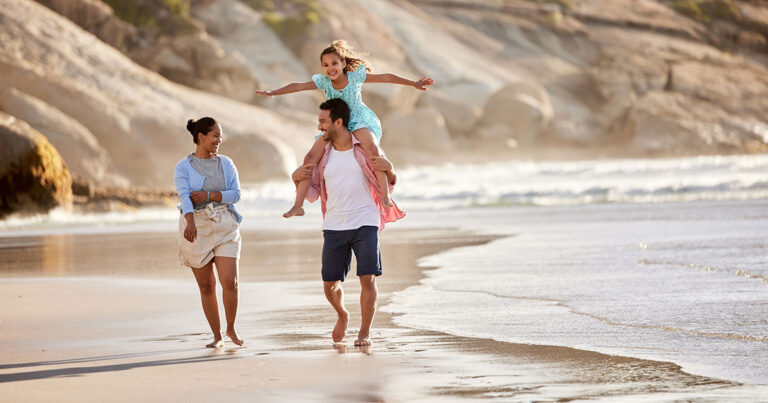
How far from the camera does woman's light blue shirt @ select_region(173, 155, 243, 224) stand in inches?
282

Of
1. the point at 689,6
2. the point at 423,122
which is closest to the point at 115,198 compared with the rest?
the point at 423,122

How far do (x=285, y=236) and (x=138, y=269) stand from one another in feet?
14.8

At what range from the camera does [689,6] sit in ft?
339

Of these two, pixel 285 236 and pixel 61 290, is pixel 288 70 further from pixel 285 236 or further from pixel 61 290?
pixel 61 290

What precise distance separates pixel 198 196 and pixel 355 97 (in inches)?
46.1

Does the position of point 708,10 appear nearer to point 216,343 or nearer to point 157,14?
point 157,14

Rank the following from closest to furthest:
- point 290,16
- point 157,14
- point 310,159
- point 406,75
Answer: point 310,159 → point 157,14 → point 290,16 → point 406,75

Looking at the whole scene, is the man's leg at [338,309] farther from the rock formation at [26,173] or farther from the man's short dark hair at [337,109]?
the rock formation at [26,173]

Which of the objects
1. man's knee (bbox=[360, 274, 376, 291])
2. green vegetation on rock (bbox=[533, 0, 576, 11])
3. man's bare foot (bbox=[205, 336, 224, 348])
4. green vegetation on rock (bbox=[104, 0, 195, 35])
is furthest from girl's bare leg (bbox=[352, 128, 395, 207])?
green vegetation on rock (bbox=[533, 0, 576, 11])

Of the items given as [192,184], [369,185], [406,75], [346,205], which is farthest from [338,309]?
[406,75]

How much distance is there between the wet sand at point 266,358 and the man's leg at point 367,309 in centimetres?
10

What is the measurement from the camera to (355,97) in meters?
7.57

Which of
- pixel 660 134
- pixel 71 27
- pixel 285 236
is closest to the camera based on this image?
pixel 285 236

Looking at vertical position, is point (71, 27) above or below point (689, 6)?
below
